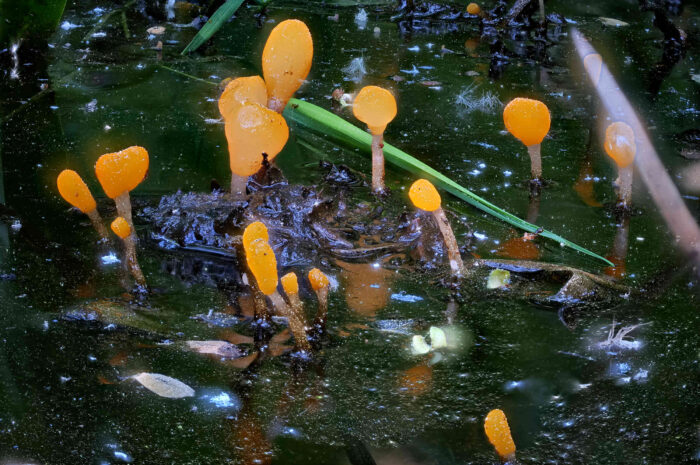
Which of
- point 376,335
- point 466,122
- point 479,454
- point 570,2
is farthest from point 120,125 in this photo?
point 570,2

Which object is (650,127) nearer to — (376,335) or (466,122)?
(466,122)

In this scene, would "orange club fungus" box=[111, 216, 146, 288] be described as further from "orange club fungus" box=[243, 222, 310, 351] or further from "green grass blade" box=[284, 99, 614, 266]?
"green grass blade" box=[284, 99, 614, 266]

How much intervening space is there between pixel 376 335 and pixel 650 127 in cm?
158

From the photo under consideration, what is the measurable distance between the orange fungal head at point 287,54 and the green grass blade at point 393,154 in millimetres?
323

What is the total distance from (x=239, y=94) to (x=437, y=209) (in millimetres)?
692

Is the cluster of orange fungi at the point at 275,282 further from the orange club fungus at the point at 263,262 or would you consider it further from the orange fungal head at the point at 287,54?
Result: the orange fungal head at the point at 287,54

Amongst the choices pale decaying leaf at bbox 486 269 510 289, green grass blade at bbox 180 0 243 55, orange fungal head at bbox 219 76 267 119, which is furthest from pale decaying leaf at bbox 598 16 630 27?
pale decaying leaf at bbox 486 269 510 289

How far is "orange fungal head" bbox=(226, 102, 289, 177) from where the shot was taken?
1.85 m

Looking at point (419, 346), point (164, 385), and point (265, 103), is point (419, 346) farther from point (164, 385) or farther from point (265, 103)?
point (265, 103)

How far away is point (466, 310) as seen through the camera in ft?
5.65

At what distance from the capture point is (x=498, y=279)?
183 cm

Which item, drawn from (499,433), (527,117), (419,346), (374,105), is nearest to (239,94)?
(374,105)

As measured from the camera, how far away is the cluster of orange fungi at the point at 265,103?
187 cm

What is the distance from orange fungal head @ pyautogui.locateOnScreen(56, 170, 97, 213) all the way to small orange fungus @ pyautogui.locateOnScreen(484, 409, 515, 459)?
1.11m
